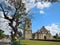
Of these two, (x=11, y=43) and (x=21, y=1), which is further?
(x=21, y=1)

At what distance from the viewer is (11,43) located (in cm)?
1021

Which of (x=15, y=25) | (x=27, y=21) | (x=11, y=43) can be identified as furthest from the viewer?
(x=27, y=21)

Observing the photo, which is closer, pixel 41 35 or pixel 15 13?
pixel 15 13

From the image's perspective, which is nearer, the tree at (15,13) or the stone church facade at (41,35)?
the tree at (15,13)

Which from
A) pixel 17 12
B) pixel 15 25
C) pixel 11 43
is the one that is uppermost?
pixel 17 12

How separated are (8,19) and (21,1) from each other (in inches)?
54.9

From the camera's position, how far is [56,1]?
35.3 ft

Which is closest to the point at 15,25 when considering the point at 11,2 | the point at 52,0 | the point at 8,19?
the point at 8,19

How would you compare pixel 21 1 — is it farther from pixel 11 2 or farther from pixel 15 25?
pixel 15 25

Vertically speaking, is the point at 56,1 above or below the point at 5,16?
above

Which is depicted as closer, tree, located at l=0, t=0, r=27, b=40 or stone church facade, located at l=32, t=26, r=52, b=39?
tree, located at l=0, t=0, r=27, b=40

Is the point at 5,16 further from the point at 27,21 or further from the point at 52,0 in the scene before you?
the point at 52,0

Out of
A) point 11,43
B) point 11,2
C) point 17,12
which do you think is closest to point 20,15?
point 17,12

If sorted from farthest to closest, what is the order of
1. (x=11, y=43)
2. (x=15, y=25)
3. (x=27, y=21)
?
(x=27, y=21)
(x=15, y=25)
(x=11, y=43)
